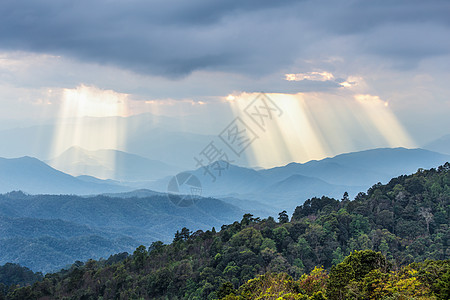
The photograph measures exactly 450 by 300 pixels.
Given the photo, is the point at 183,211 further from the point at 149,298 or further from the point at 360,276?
the point at 360,276

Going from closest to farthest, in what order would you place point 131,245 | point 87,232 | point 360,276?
point 360,276 < point 131,245 < point 87,232

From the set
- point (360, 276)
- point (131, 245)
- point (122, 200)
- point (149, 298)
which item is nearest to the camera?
point (360, 276)

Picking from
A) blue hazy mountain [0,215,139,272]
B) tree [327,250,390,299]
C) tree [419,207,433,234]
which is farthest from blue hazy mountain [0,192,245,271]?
tree [327,250,390,299]

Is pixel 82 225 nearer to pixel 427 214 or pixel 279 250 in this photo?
pixel 279 250

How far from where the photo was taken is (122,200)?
611 feet

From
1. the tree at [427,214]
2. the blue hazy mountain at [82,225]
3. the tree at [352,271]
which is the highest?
the blue hazy mountain at [82,225]

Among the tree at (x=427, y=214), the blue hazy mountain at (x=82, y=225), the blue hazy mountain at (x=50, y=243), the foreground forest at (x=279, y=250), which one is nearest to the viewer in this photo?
the foreground forest at (x=279, y=250)

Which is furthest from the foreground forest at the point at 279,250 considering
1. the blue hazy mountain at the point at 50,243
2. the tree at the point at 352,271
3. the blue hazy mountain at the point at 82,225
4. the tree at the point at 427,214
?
the blue hazy mountain at the point at 82,225

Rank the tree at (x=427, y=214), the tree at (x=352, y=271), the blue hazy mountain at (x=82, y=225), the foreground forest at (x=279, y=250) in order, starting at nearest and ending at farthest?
1. the tree at (x=352, y=271)
2. the foreground forest at (x=279, y=250)
3. the tree at (x=427, y=214)
4. the blue hazy mountain at (x=82, y=225)

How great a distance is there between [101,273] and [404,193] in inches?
1542

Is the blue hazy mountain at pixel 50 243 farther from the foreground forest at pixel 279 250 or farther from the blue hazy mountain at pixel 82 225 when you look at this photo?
the foreground forest at pixel 279 250

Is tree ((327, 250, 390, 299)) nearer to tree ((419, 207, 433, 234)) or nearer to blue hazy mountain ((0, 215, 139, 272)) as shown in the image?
tree ((419, 207, 433, 234))

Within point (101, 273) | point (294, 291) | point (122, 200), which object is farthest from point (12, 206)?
point (294, 291)

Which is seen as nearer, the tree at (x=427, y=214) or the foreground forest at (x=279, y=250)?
the foreground forest at (x=279, y=250)
